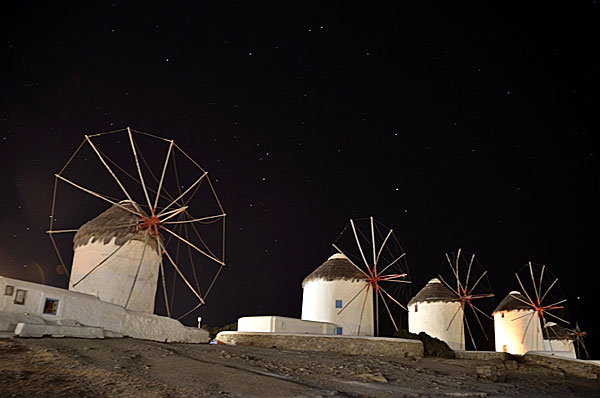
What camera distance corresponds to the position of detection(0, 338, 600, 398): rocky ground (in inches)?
262

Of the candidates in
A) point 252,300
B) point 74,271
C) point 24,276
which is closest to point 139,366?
point 74,271

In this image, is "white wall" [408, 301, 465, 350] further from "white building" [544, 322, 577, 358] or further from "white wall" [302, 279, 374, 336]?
"white building" [544, 322, 577, 358]

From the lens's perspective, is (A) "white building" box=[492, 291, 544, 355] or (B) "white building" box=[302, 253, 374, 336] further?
(A) "white building" box=[492, 291, 544, 355]

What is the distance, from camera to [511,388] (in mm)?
11742

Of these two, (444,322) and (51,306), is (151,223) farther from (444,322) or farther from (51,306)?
(444,322)

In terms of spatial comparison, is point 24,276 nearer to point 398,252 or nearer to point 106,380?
point 106,380

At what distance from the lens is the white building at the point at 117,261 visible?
1772cm

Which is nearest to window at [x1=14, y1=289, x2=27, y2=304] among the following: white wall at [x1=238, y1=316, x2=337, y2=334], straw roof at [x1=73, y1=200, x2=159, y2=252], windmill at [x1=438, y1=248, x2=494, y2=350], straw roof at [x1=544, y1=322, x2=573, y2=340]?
straw roof at [x1=73, y1=200, x2=159, y2=252]

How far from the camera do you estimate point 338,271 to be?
28.1 metres

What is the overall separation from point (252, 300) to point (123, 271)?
26476 mm

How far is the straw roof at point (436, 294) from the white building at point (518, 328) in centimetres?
524

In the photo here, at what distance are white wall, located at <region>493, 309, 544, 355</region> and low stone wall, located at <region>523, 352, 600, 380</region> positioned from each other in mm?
13049

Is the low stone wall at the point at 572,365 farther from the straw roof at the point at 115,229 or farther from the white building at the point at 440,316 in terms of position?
the straw roof at the point at 115,229

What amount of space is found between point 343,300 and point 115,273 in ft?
44.6
